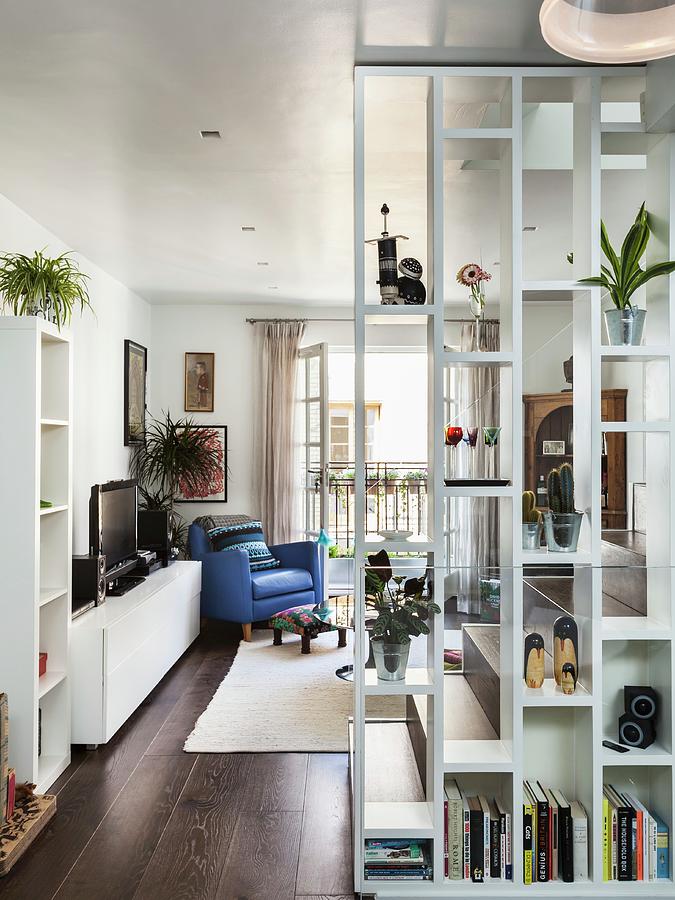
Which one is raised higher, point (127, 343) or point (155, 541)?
point (127, 343)

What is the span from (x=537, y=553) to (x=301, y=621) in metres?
3.06

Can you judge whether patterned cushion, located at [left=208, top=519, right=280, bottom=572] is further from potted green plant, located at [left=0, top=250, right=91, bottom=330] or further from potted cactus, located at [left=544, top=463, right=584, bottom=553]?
potted cactus, located at [left=544, top=463, right=584, bottom=553]

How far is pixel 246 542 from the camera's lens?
6.14m

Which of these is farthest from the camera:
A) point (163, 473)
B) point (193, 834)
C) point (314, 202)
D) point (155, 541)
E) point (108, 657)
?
point (163, 473)

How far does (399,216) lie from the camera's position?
4355 mm

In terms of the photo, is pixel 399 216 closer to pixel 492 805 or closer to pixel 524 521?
pixel 524 521

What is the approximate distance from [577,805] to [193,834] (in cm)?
142

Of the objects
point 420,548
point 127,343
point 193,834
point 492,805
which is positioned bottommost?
point 193,834

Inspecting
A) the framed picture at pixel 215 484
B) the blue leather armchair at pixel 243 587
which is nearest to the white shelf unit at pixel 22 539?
the blue leather armchair at pixel 243 587

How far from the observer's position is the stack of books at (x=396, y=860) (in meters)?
2.44

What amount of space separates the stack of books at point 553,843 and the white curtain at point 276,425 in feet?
14.8

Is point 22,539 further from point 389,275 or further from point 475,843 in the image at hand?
point 475,843

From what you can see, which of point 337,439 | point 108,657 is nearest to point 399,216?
point 108,657

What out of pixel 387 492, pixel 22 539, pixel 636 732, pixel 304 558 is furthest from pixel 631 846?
pixel 387 492
